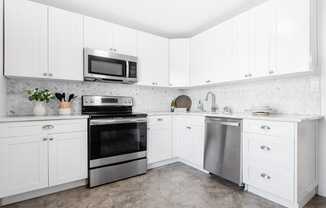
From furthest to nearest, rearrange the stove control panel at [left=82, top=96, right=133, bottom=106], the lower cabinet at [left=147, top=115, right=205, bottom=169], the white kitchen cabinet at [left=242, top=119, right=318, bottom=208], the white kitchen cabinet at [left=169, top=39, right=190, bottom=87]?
the white kitchen cabinet at [left=169, top=39, right=190, bottom=87], the lower cabinet at [left=147, top=115, right=205, bottom=169], the stove control panel at [left=82, top=96, right=133, bottom=106], the white kitchen cabinet at [left=242, top=119, right=318, bottom=208]

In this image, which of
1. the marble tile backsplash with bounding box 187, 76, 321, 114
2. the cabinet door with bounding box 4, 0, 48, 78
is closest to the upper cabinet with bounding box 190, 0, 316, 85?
the marble tile backsplash with bounding box 187, 76, 321, 114

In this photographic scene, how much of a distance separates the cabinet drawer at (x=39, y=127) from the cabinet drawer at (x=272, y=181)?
217 cm

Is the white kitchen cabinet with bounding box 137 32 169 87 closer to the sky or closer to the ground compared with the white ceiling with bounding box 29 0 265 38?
closer to the ground

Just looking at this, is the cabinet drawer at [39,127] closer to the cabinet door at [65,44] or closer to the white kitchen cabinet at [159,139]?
the cabinet door at [65,44]

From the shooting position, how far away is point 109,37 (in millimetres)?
2684

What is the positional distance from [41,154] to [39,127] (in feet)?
1.03

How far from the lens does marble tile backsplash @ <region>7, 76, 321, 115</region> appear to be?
6.96ft

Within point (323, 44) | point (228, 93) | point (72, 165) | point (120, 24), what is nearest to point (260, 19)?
point (323, 44)

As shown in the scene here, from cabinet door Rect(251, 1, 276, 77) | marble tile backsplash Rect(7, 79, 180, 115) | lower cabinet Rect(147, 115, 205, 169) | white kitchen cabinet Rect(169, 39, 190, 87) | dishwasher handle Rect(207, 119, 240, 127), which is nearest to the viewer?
cabinet door Rect(251, 1, 276, 77)

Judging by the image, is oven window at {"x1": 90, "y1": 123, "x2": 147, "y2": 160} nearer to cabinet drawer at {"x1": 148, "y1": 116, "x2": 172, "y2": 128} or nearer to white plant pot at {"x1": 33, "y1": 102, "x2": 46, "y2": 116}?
cabinet drawer at {"x1": 148, "y1": 116, "x2": 172, "y2": 128}

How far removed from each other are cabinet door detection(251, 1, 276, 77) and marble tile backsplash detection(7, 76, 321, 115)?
0.40 metres

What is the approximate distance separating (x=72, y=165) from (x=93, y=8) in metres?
2.20

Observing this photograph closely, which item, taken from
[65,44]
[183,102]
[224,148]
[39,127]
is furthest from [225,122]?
[65,44]

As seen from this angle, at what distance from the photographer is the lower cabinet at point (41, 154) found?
1.82 m
